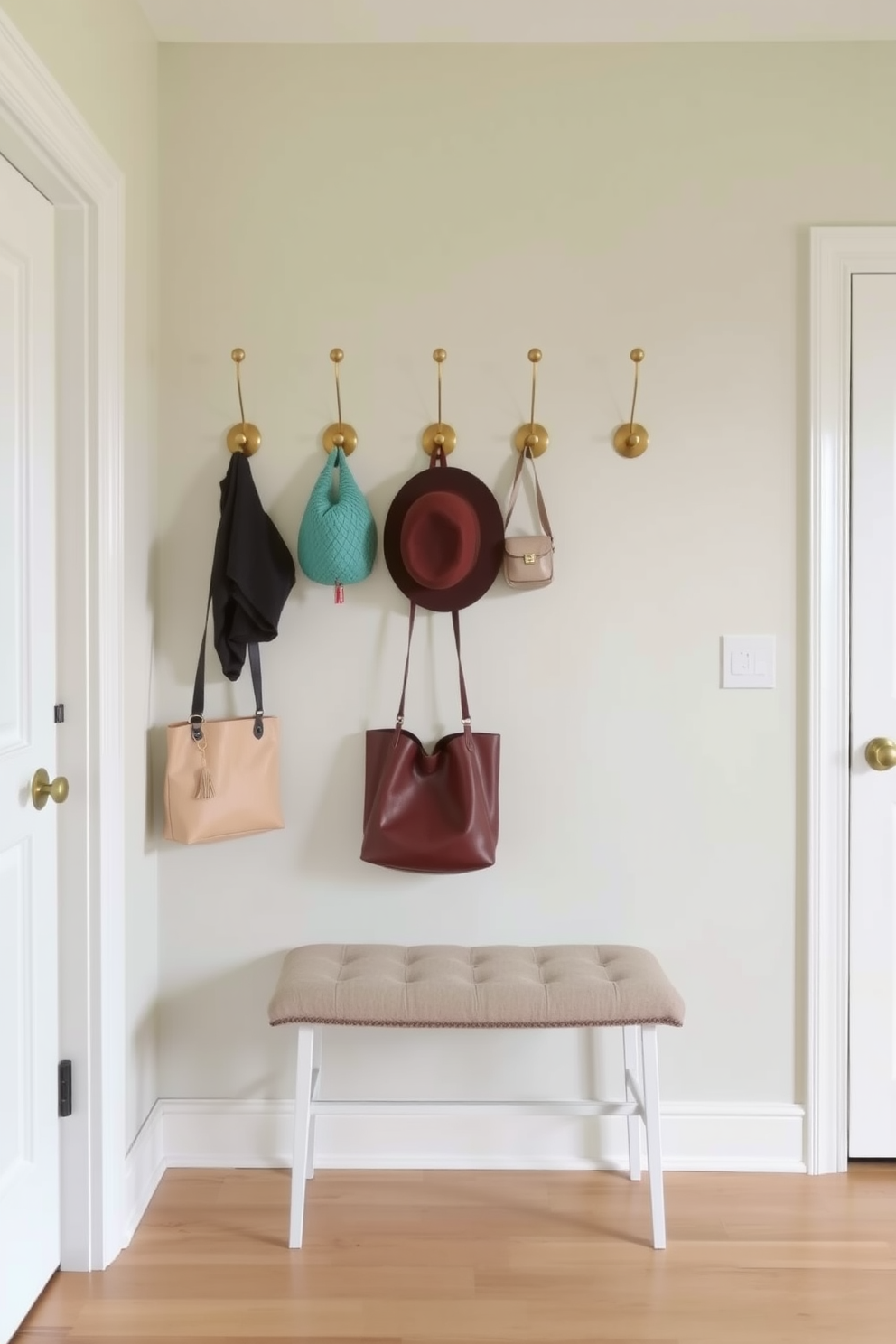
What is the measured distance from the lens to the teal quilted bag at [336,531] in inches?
84.9

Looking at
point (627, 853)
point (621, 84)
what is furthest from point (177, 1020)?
point (621, 84)

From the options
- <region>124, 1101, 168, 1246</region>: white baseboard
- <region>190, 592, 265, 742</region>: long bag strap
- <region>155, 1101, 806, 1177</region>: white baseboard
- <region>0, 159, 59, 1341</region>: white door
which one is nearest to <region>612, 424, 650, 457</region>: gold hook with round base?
<region>190, 592, 265, 742</region>: long bag strap

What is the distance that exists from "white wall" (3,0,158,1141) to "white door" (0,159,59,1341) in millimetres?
239

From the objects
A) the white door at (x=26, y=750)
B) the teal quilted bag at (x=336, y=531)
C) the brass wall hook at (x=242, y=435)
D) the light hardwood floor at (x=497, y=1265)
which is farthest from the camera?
the brass wall hook at (x=242, y=435)

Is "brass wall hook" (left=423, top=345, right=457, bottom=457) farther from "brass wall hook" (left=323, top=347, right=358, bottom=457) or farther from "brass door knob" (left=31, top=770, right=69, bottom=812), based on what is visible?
"brass door knob" (left=31, top=770, right=69, bottom=812)

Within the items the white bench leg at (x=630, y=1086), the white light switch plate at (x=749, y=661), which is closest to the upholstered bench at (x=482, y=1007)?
the white bench leg at (x=630, y=1086)

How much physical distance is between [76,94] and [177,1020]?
5.99 feet

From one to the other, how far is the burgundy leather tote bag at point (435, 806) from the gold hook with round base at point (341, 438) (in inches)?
14.9

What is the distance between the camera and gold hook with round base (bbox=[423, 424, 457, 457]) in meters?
2.26

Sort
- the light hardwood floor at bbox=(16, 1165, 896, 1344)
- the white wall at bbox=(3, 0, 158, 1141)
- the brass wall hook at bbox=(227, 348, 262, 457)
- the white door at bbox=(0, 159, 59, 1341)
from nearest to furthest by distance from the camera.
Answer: the white door at bbox=(0, 159, 59, 1341), the light hardwood floor at bbox=(16, 1165, 896, 1344), the white wall at bbox=(3, 0, 158, 1141), the brass wall hook at bbox=(227, 348, 262, 457)

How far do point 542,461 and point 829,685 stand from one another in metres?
0.79

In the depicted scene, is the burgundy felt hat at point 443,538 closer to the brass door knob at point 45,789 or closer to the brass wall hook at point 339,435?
the brass wall hook at point 339,435

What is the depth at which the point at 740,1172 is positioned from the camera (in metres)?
2.30

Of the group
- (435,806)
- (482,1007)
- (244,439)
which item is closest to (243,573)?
(244,439)
